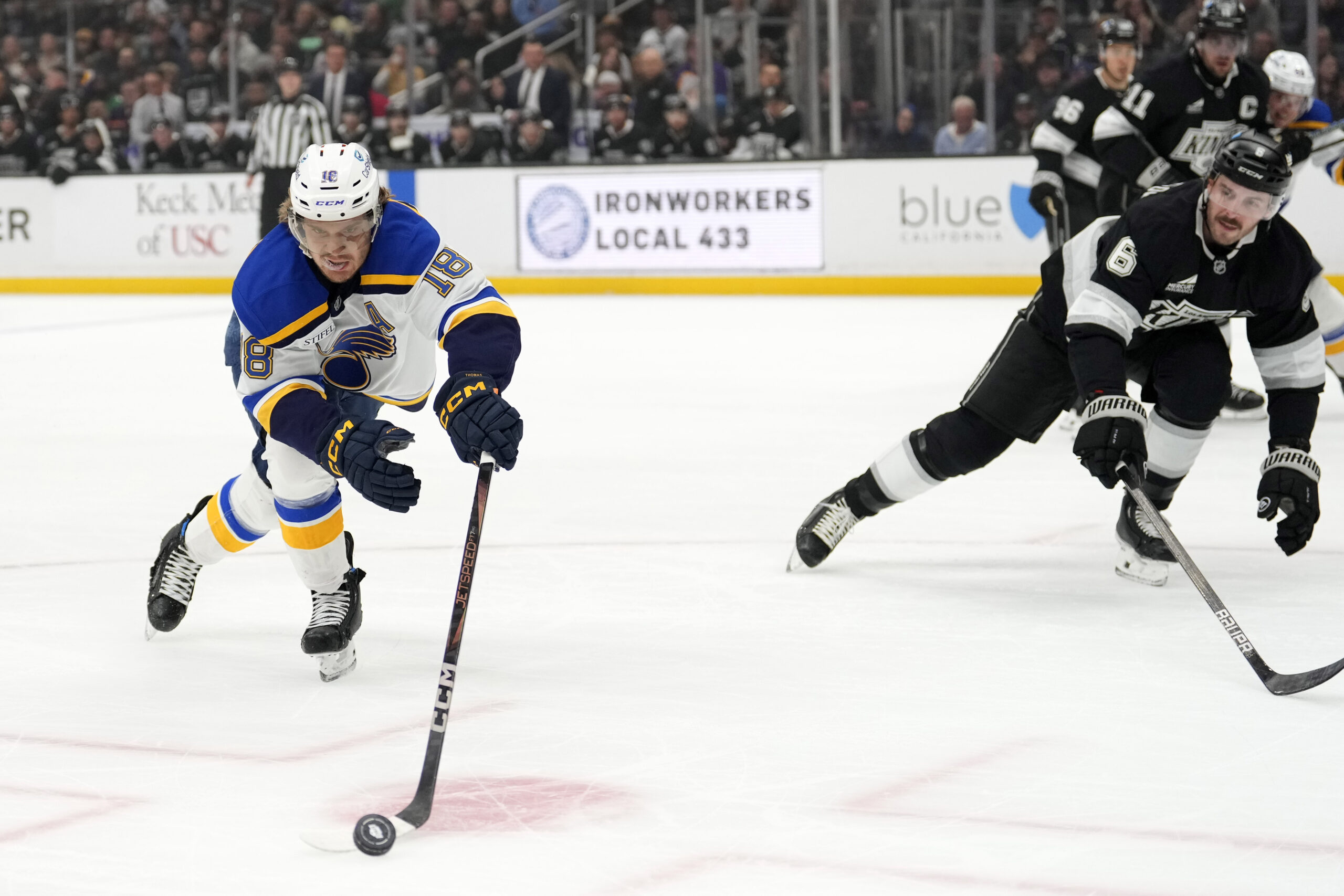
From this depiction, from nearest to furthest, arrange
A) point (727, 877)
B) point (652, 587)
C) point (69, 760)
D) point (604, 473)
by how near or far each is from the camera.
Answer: point (727, 877)
point (69, 760)
point (652, 587)
point (604, 473)

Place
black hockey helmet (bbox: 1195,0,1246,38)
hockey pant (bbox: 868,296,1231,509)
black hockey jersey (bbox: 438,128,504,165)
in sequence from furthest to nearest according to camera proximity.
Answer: black hockey jersey (bbox: 438,128,504,165)
black hockey helmet (bbox: 1195,0,1246,38)
hockey pant (bbox: 868,296,1231,509)

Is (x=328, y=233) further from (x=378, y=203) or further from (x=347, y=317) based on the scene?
(x=347, y=317)

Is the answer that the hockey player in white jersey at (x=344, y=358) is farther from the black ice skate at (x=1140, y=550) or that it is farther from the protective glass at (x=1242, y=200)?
the black ice skate at (x=1140, y=550)

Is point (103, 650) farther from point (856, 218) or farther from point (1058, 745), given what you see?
point (856, 218)

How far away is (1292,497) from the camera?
3098 mm

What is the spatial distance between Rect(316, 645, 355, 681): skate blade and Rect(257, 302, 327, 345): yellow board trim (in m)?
0.51

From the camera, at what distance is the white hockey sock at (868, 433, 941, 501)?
3.65 metres

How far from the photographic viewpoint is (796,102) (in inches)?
449

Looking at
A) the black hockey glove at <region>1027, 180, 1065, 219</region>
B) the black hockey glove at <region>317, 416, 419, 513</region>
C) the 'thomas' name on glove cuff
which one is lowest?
the black hockey glove at <region>1027, 180, 1065, 219</region>

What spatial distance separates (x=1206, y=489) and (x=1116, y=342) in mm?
1601

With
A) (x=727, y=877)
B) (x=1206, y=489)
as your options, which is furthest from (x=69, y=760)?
(x=1206, y=489)

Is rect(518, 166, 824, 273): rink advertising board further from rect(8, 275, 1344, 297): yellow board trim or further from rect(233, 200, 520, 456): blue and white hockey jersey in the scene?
rect(233, 200, 520, 456): blue and white hockey jersey

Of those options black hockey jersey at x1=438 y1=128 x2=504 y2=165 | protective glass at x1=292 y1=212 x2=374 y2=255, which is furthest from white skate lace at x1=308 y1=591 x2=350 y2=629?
black hockey jersey at x1=438 y1=128 x2=504 y2=165

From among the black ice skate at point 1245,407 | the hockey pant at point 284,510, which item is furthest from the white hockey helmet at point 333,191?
the black ice skate at point 1245,407
